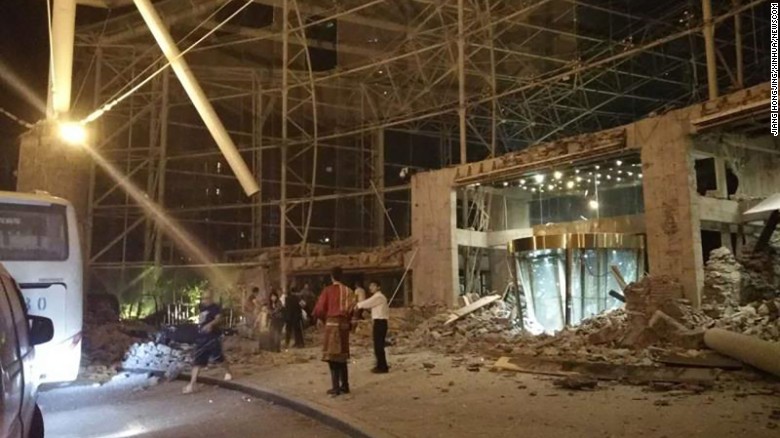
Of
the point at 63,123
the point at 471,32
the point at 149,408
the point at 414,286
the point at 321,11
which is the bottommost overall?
the point at 149,408

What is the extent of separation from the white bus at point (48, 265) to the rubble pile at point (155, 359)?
11.9 ft

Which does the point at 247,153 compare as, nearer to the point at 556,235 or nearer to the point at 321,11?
the point at 321,11

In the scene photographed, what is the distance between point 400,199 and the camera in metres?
25.8

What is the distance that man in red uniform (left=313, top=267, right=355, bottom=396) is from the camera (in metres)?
8.93

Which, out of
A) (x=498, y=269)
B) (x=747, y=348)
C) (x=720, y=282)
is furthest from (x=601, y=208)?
(x=747, y=348)

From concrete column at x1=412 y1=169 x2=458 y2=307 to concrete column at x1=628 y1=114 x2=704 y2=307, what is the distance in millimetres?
5661


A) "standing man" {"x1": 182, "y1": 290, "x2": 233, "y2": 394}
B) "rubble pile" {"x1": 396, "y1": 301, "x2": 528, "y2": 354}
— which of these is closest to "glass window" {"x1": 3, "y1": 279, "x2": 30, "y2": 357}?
"standing man" {"x1": 182, "y1": 290, "x2": 233, "y2": 394}

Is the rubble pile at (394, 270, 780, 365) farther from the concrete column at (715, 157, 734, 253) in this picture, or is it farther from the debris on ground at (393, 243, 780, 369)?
the concrete column at (715, 157, 734, 253)

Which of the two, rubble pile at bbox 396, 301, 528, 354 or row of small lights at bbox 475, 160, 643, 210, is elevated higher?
row of small lights at bbox 475, 160, 643, 210

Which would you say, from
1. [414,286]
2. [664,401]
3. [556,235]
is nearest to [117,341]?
[414,286]

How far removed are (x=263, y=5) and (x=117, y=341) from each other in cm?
1351

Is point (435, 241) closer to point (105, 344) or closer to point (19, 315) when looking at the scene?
point (105, 344)

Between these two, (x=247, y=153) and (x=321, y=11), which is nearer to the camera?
(x=321, y=11)

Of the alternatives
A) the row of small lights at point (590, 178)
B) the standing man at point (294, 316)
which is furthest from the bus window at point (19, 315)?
the row of small lights at point (590, 178)
